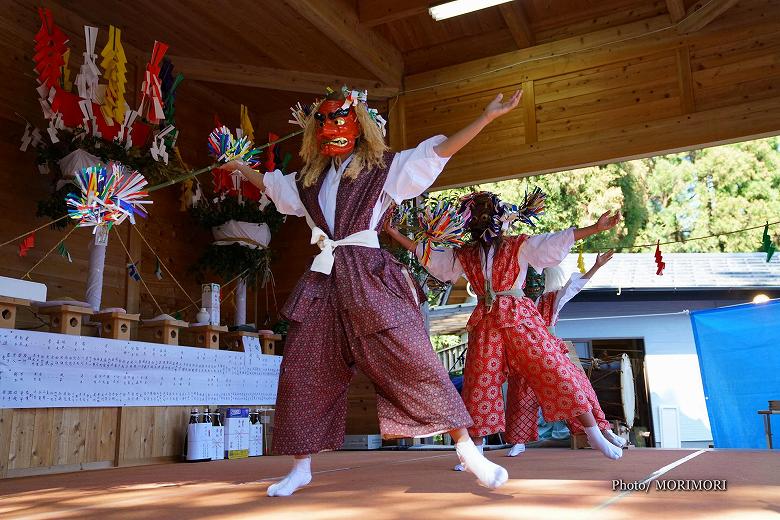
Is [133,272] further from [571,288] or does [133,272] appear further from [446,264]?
[571,288]

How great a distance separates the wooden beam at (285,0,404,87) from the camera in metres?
5.19

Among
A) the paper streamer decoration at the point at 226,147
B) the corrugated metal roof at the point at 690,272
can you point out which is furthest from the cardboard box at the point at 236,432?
the corrugated metal roof at the point at 690,272

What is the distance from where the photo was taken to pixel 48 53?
4.47 m

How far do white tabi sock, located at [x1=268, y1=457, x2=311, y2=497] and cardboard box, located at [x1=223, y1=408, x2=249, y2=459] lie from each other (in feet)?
7.94

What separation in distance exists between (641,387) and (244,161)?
828cm

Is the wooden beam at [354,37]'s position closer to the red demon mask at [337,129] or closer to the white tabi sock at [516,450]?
the red demon mask at [337,129]

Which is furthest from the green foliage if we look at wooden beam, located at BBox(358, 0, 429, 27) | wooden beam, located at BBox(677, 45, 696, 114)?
wooden beam, located at BBox(358, 0, 429, 27)

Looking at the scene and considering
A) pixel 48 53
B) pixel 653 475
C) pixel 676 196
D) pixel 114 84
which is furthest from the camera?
pixel 676 196

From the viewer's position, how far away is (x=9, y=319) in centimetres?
338

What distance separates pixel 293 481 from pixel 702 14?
4.94 metres

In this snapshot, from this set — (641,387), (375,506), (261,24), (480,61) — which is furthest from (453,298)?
(375,506)

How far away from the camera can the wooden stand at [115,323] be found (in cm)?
404

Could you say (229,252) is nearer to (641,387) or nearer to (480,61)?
(480,61)

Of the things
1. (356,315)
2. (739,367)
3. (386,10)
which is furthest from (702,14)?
(356,315)
